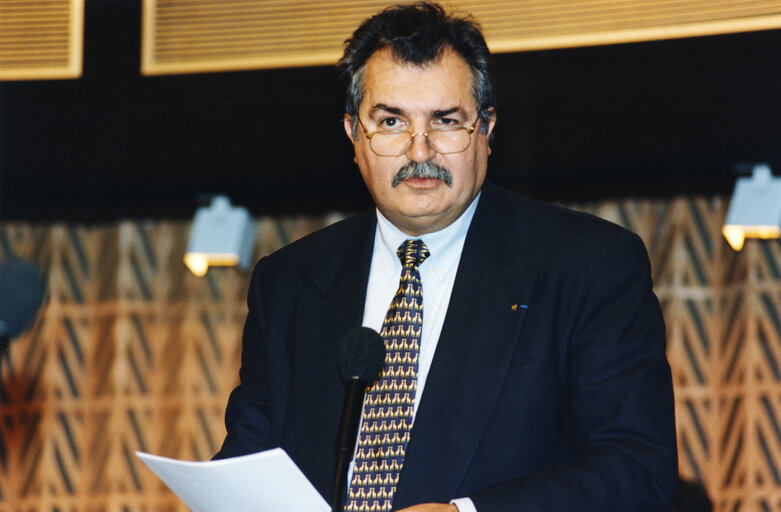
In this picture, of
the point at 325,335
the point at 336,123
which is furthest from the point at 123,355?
the point at 325,335

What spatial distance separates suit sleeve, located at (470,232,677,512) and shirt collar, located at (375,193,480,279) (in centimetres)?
28

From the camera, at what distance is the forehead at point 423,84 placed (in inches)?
76.9

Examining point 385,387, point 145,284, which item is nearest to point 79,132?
point 145,284

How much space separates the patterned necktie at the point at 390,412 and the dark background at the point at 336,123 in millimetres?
2186

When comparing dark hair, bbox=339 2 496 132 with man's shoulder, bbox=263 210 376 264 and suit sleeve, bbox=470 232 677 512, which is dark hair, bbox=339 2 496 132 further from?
suit sleeve, bbox=470 232 677 512

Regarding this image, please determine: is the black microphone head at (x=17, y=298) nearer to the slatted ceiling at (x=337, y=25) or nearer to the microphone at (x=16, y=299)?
the microphone at (x=16, y=299)

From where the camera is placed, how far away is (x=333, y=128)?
4.38 metres

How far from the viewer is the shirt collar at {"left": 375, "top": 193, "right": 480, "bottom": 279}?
2031 millimetres

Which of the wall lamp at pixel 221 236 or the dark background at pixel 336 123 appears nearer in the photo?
the dark background at pixel 336 123

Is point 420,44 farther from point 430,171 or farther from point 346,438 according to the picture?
point 346,438

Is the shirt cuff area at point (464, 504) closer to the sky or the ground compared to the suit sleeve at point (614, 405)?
closer to the ground

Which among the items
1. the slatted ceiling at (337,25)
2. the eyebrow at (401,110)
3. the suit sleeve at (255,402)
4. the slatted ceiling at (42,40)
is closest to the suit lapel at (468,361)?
the eyebrow at (401,110)

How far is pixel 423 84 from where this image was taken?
6.44 feet

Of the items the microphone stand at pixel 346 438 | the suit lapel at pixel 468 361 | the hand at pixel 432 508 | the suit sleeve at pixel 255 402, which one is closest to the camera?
the microphone stand at pixel 346 438
